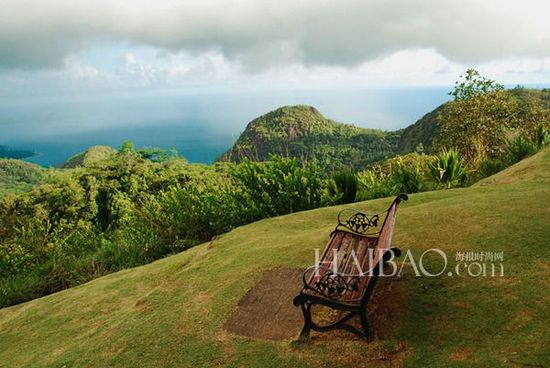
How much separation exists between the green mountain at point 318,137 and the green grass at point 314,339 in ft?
220

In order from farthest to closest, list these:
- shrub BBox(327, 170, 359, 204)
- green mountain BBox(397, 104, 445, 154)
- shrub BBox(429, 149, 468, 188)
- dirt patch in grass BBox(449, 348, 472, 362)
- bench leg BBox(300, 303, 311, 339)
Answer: green mountain BBox(397, 104, 445, 154), shrub BBox(429, 149, 468, 188), shrub BBox(327, 170, 359, 204), bench leg BBox(300, 303, 311, 339), dirt patch in grass BBox(449, 348, 472, 362)

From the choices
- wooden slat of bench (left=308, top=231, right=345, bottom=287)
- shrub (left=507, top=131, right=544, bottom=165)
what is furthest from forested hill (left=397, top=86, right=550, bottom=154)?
wooden slat of bench (left=308, top=231, right=345, bottom=287)

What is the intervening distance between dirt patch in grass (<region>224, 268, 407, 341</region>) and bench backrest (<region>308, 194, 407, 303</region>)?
0.30m

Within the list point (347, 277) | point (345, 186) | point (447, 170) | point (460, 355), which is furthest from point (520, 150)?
point (460, 355)

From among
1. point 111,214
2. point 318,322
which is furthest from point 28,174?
point 318,322

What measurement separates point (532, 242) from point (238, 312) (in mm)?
2966

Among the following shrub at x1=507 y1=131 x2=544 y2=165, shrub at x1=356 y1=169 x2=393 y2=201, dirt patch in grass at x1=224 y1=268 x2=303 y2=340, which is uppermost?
shrub at x1=507 y1=131 x2=544 y2=165

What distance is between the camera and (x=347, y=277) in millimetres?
3137

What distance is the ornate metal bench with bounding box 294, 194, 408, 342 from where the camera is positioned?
268 cm

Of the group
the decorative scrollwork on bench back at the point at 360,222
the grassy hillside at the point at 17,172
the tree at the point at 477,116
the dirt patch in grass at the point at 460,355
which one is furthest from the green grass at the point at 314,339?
the grassy hillside at the point at 17,172

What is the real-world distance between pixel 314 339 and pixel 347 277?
0.57 meters

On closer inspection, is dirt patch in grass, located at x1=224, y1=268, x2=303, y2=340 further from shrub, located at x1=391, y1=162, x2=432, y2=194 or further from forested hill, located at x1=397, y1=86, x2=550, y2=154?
forested hill, located at x1=397, y1=86, x2=550, y2=154

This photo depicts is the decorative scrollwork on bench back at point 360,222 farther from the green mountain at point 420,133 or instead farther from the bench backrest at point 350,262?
the green mountain at point 420,133

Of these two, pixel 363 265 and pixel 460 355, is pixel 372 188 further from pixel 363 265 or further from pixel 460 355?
pixel 460 355
